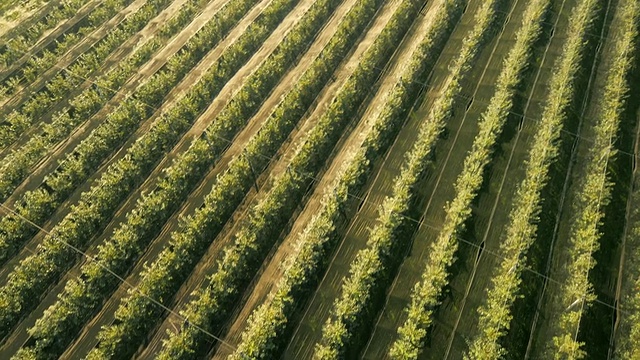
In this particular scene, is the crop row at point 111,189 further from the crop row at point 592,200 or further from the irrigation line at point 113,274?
the crop row at point 592,200

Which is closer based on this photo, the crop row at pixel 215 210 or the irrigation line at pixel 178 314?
the irrigation line at pixel 178 314

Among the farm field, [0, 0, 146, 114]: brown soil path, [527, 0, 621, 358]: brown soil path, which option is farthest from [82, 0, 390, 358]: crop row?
[527, 0, 621, 358]: brown soil path

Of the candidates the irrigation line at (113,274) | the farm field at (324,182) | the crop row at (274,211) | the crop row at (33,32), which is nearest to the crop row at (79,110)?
the farm field at (324,182)

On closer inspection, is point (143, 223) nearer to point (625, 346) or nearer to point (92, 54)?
point (92, 54)

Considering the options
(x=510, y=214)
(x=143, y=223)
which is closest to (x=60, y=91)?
(x=143, y=223)

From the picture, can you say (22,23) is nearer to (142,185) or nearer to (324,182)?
(142,185)

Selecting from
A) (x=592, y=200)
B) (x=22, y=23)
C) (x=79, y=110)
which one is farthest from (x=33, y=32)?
(x=592, y=200)
